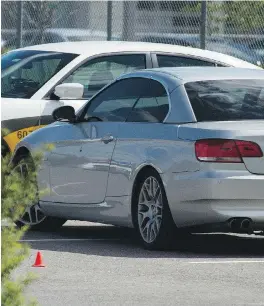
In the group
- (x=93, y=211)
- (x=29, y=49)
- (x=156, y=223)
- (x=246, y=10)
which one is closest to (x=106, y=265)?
(x=156, y=223)

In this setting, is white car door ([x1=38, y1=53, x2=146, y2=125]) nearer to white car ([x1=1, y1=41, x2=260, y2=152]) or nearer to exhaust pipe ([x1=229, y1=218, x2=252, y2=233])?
white car ([x1=1, y1=41, x2=260, y2=152])

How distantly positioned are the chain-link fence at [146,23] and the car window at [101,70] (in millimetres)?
3911

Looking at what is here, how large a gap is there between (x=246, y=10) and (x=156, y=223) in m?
10.2

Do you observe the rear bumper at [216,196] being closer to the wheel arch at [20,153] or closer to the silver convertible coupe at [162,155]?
the silver convertible coupe at [162,155]

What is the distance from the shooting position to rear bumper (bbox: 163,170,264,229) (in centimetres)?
1044

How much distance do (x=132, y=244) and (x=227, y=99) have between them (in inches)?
60.8

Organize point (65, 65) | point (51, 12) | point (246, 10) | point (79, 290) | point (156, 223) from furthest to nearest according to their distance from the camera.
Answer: point (51, 12) → point (246, 10) → point (65, 65) → point (156, 223) → point (79, 290)

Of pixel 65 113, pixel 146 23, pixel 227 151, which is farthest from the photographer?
pixel 146 23

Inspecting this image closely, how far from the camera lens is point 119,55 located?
1547cm

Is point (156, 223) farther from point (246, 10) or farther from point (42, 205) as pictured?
point (246, 10)

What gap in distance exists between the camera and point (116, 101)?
12031mm

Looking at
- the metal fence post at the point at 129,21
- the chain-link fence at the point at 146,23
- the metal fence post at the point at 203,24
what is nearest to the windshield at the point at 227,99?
the chain-link fence at the point at 146,23

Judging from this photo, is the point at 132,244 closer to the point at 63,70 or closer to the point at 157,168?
the point at 157,168

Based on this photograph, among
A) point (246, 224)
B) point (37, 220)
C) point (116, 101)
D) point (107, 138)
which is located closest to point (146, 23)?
point (37, 220)
